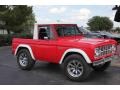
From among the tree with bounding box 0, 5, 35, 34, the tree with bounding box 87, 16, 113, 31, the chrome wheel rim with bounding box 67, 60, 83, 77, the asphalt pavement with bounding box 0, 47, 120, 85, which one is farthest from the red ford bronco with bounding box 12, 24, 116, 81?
the tree with bounding box 87, 16, 113, 31

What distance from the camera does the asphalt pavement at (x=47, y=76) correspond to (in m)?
7.53

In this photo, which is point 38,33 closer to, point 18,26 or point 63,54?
point 63,54

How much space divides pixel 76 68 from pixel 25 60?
Result: 265 centimetres

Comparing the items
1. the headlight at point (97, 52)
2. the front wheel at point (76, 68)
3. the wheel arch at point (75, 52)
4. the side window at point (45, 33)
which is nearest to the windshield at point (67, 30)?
the side window at point (45, 33)

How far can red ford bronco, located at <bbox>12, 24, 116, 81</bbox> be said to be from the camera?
7555mm

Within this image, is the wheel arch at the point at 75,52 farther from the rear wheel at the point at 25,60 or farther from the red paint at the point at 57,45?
the rear wheel at the point at 25,60

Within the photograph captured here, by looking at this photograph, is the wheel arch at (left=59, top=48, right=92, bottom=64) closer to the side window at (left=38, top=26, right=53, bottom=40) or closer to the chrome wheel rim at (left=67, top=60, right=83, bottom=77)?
the chrome wheel rim at (left=67, top=60, right=83, bottom=77)

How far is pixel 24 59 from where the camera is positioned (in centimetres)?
965

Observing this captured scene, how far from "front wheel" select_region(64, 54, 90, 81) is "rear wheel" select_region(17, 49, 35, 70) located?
1966mm

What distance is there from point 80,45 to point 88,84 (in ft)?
4.06

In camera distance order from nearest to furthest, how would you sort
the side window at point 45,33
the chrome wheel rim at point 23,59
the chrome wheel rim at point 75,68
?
the chrome wheel rim at point 75,68 → the side window at point 45,33 → the chrome wheel rim at point 23,59

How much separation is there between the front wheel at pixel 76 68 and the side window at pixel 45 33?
129cm

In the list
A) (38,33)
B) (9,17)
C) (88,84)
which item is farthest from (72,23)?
(9,17)

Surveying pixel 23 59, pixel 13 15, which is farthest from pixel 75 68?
pixel 13 15
